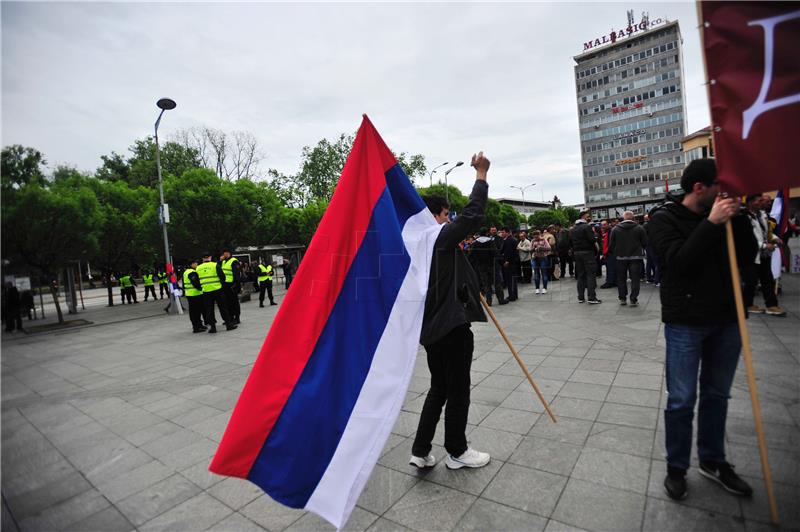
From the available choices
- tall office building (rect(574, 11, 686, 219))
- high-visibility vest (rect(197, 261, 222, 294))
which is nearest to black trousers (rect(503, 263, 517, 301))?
high-visibility vest (rect(197, 261, 222, 294))

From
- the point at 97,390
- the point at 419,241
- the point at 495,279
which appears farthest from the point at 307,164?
the point at 419,241

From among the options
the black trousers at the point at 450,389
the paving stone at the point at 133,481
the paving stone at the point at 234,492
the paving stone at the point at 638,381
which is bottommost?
the paving stone at the point at 133,481

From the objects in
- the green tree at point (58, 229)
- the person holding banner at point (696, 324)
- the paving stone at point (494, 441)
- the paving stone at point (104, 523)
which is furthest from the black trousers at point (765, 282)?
the green tree at point (58, 229)

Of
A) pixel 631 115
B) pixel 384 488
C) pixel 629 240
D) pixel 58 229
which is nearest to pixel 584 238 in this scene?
pixel 629 240

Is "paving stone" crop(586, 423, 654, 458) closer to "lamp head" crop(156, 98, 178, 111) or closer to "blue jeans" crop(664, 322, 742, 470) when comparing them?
"blue jeans" crop(664, 322, 742, 470)

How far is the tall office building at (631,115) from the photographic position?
79312mm

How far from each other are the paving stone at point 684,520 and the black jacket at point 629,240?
7.11m

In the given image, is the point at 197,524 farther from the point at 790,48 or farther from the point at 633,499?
the point at 790,48

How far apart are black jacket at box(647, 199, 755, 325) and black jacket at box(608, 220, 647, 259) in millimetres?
6706

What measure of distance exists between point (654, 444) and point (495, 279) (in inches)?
297

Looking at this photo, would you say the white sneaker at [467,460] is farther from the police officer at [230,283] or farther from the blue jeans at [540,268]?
the blue jeans at [540,268]

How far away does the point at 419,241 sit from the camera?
2801mm

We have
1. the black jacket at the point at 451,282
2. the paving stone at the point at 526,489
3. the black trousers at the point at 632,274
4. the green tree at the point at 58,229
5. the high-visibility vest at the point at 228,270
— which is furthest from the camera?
the green tree at the point at 58,229

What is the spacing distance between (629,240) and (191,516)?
881 cm
